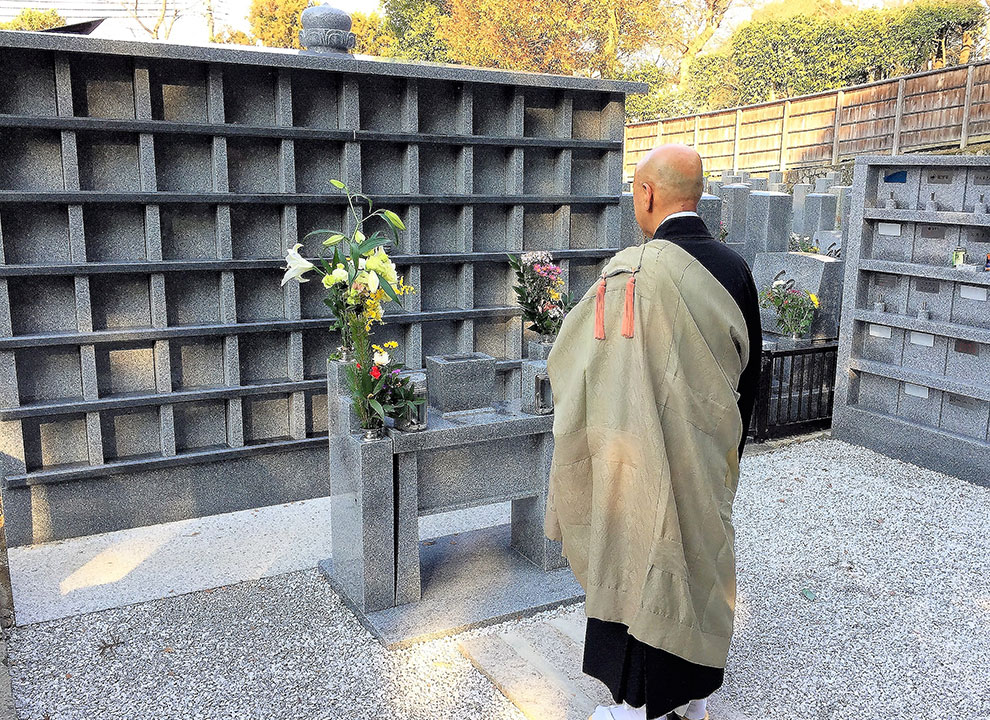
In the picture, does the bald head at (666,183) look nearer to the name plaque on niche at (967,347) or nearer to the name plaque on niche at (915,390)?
the name plaque on niche at (967,347)

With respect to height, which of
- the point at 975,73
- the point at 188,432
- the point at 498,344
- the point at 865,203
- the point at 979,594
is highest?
the point at 975,73

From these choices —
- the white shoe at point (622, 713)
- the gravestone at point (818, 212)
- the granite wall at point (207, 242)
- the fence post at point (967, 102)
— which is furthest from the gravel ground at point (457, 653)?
the fence post at point (967, 102)

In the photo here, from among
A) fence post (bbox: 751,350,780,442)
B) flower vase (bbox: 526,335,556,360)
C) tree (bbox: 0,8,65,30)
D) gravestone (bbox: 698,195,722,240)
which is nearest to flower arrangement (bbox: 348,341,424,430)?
flower vase (bbox: 526,335,556,360)

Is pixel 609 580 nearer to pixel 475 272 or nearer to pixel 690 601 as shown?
pixel 690 601

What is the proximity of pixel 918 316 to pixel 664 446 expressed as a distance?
15.4 feet

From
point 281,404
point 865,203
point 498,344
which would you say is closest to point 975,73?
point 865,203

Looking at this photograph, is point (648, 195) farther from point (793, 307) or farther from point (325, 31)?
point (793, 307)

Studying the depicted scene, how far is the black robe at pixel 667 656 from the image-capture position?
2.72 m

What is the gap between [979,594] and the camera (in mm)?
4391

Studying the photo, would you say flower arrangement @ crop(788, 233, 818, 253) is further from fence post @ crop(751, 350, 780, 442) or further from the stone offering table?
the stone offering table

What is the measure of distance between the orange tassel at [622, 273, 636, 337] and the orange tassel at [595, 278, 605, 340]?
0.28 ft

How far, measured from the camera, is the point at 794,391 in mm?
7117

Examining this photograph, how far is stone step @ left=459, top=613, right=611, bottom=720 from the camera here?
10.7 ft

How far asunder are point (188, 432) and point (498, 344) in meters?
2.17
